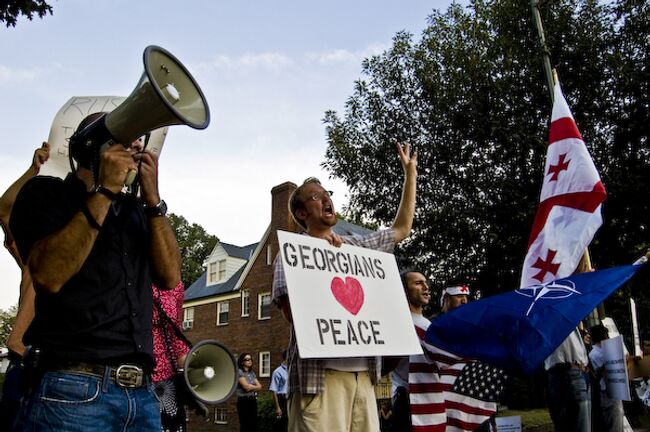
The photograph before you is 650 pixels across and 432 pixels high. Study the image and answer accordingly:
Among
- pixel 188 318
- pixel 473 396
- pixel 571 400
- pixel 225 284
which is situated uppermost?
pixel 225 284

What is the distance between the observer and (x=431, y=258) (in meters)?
16.8

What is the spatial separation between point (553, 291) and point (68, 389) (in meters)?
3.63

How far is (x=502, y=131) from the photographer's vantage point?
1542 centimetres

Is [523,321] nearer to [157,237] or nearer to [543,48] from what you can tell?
[157,237]

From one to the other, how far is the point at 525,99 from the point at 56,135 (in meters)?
14.9

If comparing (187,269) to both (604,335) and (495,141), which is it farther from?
(604,335)

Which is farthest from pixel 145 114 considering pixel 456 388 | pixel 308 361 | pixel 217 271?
pixel 217 271

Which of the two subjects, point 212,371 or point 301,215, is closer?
point 212,371

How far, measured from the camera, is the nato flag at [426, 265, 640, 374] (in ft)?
12.8

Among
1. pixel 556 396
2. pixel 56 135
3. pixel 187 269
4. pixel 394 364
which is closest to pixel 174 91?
pixel 56 135

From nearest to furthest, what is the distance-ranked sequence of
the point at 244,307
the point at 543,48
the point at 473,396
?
1. the point at 473,396
2. the point at 543,48
3. the point at 244,307

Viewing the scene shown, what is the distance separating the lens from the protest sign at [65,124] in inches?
133

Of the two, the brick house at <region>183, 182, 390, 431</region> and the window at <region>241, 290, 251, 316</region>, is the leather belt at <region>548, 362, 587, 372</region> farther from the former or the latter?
the window at <region>241, 290, 251, 316</region>

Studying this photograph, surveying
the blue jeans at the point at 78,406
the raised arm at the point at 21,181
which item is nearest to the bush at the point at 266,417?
the raised arm at the point at 21,181
